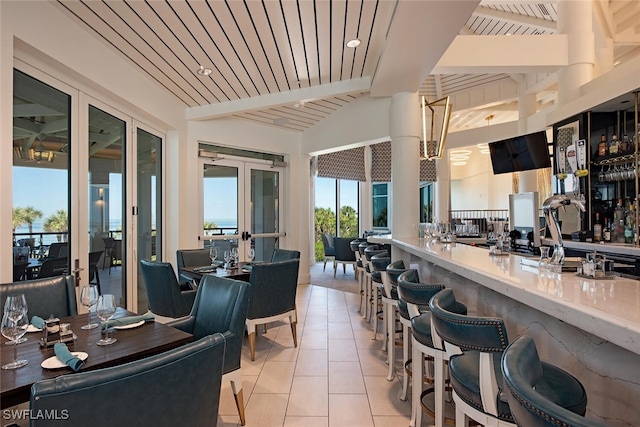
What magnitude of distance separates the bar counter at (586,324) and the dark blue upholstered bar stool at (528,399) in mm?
226

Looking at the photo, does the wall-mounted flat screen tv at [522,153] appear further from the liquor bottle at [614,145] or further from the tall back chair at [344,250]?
the tall back chair at [344,250]

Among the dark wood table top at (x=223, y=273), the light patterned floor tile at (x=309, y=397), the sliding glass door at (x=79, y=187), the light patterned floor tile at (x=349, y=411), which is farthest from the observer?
the dark wood table top at (x=223, y=273)

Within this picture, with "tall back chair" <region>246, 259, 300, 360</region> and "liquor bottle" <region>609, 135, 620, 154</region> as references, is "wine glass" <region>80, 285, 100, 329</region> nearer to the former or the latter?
"tall back chair" <region>246, 259, 300, 360</region>

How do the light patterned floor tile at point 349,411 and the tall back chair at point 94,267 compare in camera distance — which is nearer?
the light patterned floor tile at point 349,411

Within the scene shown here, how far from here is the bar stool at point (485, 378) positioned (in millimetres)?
1271

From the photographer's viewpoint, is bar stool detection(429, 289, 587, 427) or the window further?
the window

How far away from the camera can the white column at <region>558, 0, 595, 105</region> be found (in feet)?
15.3

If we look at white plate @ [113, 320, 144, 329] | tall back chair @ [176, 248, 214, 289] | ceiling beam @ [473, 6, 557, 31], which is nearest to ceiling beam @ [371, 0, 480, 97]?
ceiling beam @ [473, 6, 557, 31]

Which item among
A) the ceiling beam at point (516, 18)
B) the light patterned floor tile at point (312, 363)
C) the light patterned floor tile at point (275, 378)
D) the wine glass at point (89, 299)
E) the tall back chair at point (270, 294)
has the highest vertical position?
the ceiling beam at point (516, 18)

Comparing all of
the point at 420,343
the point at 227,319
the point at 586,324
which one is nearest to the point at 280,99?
the point at 227,319

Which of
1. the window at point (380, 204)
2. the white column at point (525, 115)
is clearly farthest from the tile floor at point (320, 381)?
the window at point (380, 204)

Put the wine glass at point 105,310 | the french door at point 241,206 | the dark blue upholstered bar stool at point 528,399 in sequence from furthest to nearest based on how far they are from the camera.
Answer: the french door at point 241,206 < the wine glass at point 105,310 < the dark blue upholstered bar stool at point 528,399

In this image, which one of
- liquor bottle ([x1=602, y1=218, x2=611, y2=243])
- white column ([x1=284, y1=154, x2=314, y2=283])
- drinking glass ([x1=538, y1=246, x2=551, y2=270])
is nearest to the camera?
drinking glass ([x1=538, y1=246, x2=551, y2=270])

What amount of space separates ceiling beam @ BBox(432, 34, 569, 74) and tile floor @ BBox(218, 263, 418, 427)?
342 cm
